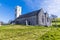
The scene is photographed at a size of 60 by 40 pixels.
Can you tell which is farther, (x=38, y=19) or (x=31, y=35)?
(x=38, y=19)

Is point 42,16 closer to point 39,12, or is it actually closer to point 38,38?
point 39,12

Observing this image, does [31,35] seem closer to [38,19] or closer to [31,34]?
[31,34]

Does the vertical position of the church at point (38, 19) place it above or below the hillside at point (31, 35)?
above

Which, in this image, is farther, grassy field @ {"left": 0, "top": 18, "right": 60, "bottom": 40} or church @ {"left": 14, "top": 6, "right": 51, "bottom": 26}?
church @ {"left": 14, "top": 6, "right": 51, "bottom": 26}

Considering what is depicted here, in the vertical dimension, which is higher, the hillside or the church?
the church

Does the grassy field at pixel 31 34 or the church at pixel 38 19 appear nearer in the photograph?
the grassy field at pixel 31 34

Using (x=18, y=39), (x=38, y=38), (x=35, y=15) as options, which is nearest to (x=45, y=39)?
(x=38, y=38)

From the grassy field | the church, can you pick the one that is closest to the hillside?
the grassy field

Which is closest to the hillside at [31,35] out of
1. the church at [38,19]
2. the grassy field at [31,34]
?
the grassy field at [31,34]

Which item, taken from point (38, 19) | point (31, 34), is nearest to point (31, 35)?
point (31, 34)

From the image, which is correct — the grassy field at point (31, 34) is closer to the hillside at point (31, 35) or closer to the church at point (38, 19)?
the hillside at point (31, 35)

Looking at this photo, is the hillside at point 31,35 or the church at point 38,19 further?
the church at point 38,19

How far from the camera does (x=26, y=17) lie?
92.1m

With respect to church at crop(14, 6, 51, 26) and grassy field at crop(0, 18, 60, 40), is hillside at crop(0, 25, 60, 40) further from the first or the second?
church at crop(14, 6, 51, 26)
